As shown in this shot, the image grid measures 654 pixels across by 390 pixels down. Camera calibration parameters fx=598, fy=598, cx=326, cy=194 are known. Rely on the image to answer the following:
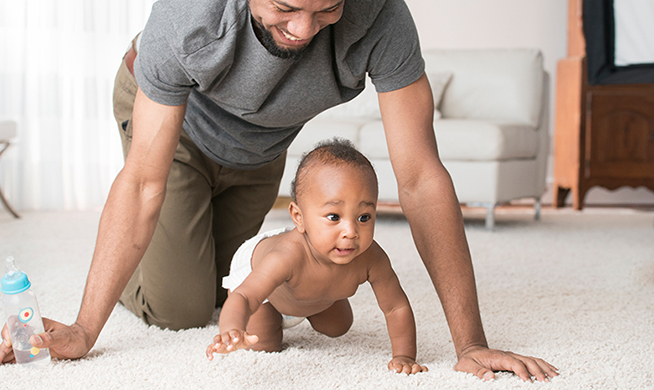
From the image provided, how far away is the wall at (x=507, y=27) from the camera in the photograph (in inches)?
165

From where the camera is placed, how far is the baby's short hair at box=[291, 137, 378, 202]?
0.96 meters

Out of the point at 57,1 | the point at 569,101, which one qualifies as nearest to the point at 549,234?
the point at 569,101

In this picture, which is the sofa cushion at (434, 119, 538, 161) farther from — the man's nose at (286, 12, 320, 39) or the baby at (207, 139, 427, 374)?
the man's nose at (286, 12, 320, 39)

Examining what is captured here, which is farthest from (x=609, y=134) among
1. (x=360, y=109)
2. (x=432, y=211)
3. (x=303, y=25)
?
(x=303, y=25)

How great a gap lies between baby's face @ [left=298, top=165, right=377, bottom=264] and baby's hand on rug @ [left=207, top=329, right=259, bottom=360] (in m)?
0.20

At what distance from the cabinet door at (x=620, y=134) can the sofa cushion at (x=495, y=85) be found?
64 centimetres

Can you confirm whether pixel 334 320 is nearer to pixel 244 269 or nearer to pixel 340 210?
pixel 244 269

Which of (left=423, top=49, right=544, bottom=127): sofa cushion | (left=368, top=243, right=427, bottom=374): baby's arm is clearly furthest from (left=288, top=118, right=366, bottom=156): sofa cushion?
(left=368, top=243, right=427, bottom=374): baby's arm

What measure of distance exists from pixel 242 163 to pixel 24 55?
2.89 metres

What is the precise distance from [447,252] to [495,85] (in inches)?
92.9

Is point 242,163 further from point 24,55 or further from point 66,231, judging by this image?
point 24,55

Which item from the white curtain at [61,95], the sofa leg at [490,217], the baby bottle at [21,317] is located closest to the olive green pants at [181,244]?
the baby bottle at [21,317]

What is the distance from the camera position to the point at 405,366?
0.99m

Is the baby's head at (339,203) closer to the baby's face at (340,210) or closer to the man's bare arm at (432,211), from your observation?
the baby's face at (340,210)
